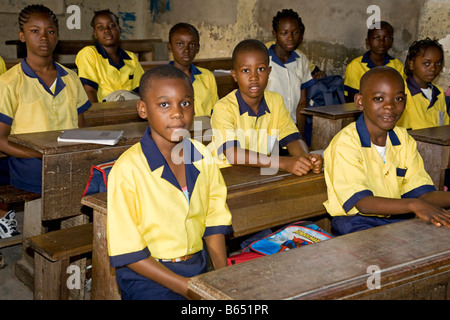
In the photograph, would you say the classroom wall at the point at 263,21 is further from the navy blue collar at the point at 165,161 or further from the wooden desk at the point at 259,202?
the navy blue collar at the point at 165,161

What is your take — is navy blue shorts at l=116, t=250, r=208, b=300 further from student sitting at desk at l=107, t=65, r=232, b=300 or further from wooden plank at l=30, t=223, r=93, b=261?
wooden plank at l=30, t=223, r=93, b=261

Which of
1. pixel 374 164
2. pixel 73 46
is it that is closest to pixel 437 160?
pixel 374 164

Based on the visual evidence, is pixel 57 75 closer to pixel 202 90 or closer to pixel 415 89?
pixel 202 90

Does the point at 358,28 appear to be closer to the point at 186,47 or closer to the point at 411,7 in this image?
the point at 411,7

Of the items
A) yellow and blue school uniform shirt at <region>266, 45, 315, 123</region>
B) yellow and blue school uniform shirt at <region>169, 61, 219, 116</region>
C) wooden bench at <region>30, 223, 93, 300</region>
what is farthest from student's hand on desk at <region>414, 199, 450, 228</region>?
yellow and blue school uniform shirt at <region>266, 45, 315, 123</region>

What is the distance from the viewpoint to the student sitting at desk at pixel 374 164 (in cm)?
→ 219

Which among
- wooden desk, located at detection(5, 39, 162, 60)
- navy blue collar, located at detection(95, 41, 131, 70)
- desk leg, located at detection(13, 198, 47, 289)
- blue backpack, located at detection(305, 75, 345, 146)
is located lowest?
desk leg, located at detection(13, 198, 47, 289)

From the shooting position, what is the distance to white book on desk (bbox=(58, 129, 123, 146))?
2.52 m

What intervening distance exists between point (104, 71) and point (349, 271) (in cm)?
308

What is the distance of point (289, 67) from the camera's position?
412 cm

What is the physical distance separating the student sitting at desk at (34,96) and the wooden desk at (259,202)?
99 centimetres

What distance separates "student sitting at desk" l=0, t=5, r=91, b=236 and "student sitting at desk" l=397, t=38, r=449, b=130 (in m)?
2.07
